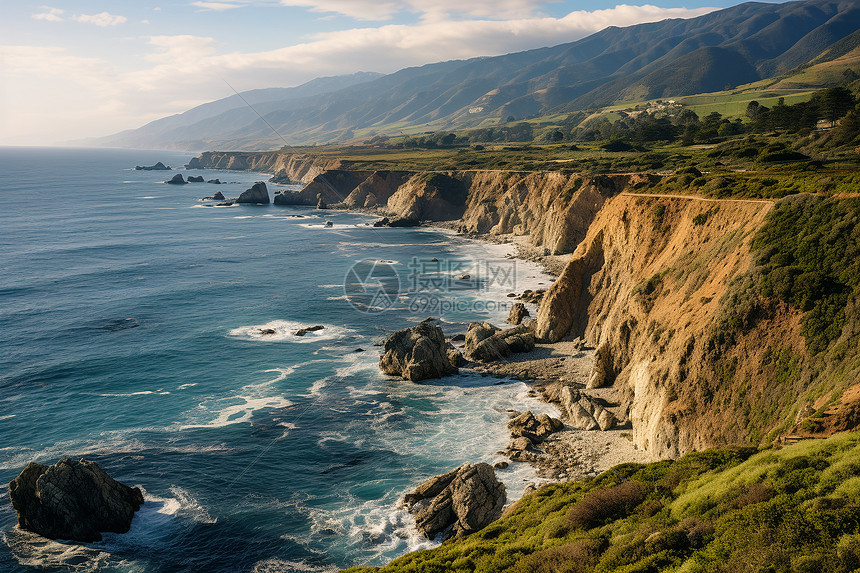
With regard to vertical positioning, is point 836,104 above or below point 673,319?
above

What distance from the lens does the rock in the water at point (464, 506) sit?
31.5 m

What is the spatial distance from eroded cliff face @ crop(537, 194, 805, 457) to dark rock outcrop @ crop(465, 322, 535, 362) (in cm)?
403

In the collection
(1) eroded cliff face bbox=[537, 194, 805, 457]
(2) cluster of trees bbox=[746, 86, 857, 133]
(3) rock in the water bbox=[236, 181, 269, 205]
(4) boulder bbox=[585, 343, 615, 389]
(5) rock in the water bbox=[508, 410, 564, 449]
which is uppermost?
(2) cluster of trees bbox=[746, 86, 857, 133]

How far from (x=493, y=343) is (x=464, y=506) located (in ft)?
90.4

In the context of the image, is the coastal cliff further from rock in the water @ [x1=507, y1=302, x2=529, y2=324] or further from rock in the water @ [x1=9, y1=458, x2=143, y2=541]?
rock in the water @ [x1=9, y1=458, x2=143, y2=541]

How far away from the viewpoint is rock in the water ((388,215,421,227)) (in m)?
144

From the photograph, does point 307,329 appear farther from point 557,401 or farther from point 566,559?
point 566,559

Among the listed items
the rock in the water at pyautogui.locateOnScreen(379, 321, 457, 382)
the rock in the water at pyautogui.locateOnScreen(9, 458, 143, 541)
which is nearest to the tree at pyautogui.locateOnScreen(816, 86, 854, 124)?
the rock in the water at pyautogui.locateOnScreen(379, 321, 457, 382)

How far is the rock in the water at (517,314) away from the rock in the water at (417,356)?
14114 mm

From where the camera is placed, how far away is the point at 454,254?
10856cm

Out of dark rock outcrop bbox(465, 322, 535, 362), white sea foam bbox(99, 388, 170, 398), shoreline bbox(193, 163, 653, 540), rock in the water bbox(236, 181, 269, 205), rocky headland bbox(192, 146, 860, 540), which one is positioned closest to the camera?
rocky headland bbox(192, 146, 860, 540)


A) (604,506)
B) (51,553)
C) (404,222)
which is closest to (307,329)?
(51,553)

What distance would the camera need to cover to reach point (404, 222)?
14425 cm

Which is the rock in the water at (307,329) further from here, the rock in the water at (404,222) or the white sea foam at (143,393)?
the rock in the water at (404,222)
